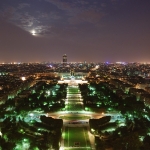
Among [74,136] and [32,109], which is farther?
[32,109]

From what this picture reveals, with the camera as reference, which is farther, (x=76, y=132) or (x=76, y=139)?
(x=76, y=132)

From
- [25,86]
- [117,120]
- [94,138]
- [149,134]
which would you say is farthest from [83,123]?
[25,86]

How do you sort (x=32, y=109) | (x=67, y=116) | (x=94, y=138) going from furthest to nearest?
(x=32, y=109) → (x=67, y=116) → (x=94, y=138)

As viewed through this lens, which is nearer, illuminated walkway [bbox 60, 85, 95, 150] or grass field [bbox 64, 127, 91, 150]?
grass field [bbox 64, 127, 91, 150]

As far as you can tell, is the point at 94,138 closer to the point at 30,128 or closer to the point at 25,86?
the point at 30,128

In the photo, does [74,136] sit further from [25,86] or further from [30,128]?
[25,86]

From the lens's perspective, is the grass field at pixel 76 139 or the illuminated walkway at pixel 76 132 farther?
the illuminated walkway at pixel 76 132

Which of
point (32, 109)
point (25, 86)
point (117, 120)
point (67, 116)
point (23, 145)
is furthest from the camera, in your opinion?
point (25, 86)
